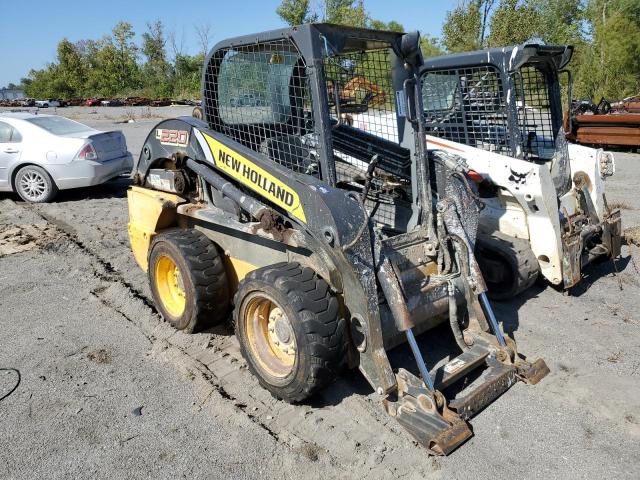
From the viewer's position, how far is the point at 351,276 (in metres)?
3.24

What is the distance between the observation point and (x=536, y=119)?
230 inches

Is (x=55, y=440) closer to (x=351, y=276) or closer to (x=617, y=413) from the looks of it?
(x=351, y=276)

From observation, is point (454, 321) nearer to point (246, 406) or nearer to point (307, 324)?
point (307, 324)

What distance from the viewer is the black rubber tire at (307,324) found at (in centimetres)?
320

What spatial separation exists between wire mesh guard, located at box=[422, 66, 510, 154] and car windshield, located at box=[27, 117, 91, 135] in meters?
6.71

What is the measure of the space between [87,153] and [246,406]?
6944 millimetres

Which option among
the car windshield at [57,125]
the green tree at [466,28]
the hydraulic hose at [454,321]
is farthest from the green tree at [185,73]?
the hydraulic hose at [454,321]

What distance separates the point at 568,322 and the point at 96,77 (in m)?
55.1

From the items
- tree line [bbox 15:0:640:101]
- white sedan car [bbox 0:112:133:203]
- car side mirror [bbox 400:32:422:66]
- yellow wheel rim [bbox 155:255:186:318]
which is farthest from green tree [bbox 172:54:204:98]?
car side mirror [bbox 400:32:422:66]

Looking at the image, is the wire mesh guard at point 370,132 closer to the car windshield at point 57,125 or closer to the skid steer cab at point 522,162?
the skid steer cab at point 522,162

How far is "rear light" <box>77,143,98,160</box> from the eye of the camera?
8969 mm

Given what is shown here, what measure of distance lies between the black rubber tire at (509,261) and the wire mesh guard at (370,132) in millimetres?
1148

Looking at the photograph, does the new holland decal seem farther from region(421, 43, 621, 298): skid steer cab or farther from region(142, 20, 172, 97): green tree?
region(142, 20, 172, 97): green tree

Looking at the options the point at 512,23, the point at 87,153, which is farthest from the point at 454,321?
the point at 512,23
